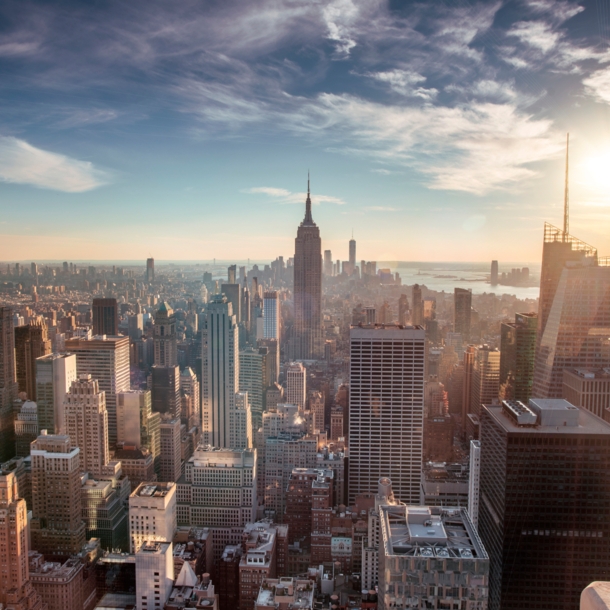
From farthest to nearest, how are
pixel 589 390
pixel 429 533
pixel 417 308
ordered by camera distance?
1. pixel 417 308
2. pixel 589 390
3. pixel 429 533

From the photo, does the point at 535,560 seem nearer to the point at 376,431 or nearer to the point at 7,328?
the point at 376,431

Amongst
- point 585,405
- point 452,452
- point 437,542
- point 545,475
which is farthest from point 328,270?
point 437,542

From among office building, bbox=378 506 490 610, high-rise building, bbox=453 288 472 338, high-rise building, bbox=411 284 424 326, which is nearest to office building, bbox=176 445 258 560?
high-rise building, bbox=411 284 424 326

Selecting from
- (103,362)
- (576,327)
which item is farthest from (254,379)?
(576,327)

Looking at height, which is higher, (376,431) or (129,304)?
(129,304)

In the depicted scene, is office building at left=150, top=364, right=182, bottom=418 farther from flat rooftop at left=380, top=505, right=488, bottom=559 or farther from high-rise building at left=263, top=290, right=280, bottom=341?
flat rooftop at left=380, top=505, right=488, bottom=559

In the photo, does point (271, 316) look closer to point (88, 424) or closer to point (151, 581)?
point (88, 424)
